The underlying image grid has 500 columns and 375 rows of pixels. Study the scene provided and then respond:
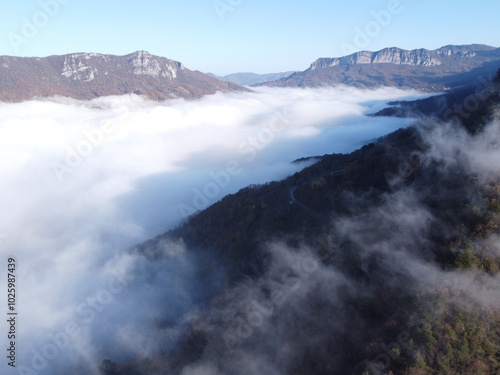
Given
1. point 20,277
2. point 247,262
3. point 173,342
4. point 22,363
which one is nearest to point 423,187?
point 247,262

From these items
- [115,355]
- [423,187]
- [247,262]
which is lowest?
[115,355]

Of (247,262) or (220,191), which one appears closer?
(247,262)

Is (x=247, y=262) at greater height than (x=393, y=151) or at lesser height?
lesser

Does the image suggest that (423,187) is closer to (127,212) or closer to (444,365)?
(444,365)

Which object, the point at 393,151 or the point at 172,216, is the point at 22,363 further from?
the point at 393,151

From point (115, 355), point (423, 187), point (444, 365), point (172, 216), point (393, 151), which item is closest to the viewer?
point (444, 365)

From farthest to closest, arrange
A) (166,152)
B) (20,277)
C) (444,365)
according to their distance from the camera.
Result: (166,152)
(20,277)
(444,365)

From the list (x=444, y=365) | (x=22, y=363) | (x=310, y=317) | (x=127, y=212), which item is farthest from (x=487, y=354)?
(x=127, y=212)

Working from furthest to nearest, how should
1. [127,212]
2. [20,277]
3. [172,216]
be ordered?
[127,212], [172,216], [20,277]

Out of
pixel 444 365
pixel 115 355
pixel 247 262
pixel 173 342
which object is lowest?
pixel 115 355
